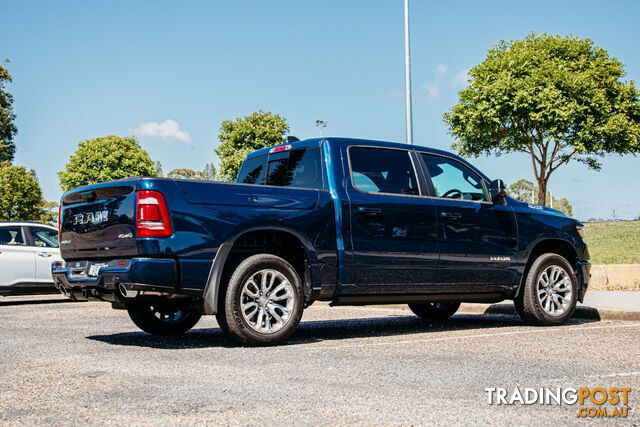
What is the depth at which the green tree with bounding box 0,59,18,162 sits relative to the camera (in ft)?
150

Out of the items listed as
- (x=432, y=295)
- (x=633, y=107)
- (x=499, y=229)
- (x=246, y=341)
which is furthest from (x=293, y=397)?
(x=633, y=107)

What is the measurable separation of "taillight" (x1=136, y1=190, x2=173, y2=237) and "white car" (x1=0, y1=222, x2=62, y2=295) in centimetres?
760

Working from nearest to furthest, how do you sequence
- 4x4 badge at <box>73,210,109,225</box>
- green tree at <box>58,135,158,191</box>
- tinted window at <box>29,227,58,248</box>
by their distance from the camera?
4x4 badge at <box>73,210,109,225</box> < tinted window at <box>29,227,58,248</box> < green tree at <box>58,135,158,191</box>

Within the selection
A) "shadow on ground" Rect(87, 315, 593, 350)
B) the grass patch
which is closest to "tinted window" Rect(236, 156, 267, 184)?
"shadow on ground" Rect(87, 315, 593, 350)

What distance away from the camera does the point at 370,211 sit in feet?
22.6

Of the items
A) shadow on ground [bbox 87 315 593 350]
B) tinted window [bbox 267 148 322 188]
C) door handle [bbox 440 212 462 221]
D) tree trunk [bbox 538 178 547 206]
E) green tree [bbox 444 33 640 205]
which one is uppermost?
green tree [bbox 444 33 640 205]

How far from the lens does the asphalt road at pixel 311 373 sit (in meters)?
3.70

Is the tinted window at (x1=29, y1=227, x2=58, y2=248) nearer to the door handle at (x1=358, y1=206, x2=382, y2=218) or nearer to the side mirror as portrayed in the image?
the door handle at (x1=358, y1=206, x2=382, y2=218)

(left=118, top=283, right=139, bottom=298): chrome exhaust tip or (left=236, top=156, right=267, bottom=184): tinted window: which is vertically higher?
(left=236, top=156, right=267, bottom=184): tinted window

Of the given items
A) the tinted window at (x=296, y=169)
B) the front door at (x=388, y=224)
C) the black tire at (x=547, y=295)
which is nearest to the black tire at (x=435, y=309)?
the black tire at (x=547, y=295)

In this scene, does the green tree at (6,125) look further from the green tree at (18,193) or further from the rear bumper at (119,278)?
the rear bumper at (119,278)

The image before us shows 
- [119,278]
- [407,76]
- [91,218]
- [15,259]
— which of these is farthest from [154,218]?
[407,76]

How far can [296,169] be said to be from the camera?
7.33 meters

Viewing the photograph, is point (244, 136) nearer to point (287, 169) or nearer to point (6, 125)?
point (6, 125)
